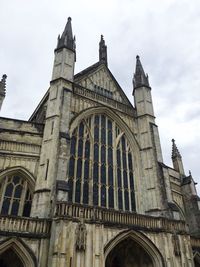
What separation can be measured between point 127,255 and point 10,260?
5.79 meters

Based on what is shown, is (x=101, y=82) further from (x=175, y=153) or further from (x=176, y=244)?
→ (x=176, y=244)

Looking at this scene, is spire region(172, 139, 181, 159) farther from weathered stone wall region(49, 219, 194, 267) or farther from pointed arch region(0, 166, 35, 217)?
pointed arch region(0, 166, 35, 217)

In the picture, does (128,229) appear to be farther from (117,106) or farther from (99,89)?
(99,89)

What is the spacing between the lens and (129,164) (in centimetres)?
1753

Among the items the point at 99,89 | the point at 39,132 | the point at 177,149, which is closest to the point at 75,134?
the point at 39,132

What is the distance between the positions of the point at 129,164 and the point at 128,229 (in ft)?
21.2

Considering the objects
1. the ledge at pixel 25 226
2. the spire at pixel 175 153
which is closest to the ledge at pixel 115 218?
the ledge at pixel 25 226

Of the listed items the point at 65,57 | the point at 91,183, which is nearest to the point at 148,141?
the point at 91,183

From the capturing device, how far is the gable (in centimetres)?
1938

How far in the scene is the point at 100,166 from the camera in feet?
52.2

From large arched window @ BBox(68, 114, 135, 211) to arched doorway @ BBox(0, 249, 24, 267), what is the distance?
4.18 meters

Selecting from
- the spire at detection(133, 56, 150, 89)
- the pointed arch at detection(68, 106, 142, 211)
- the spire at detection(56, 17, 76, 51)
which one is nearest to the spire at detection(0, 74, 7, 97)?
the spire at detection(56, 17, 76, 51)

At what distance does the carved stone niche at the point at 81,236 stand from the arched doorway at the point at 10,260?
9.46 ft

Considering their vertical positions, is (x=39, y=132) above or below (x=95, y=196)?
above
